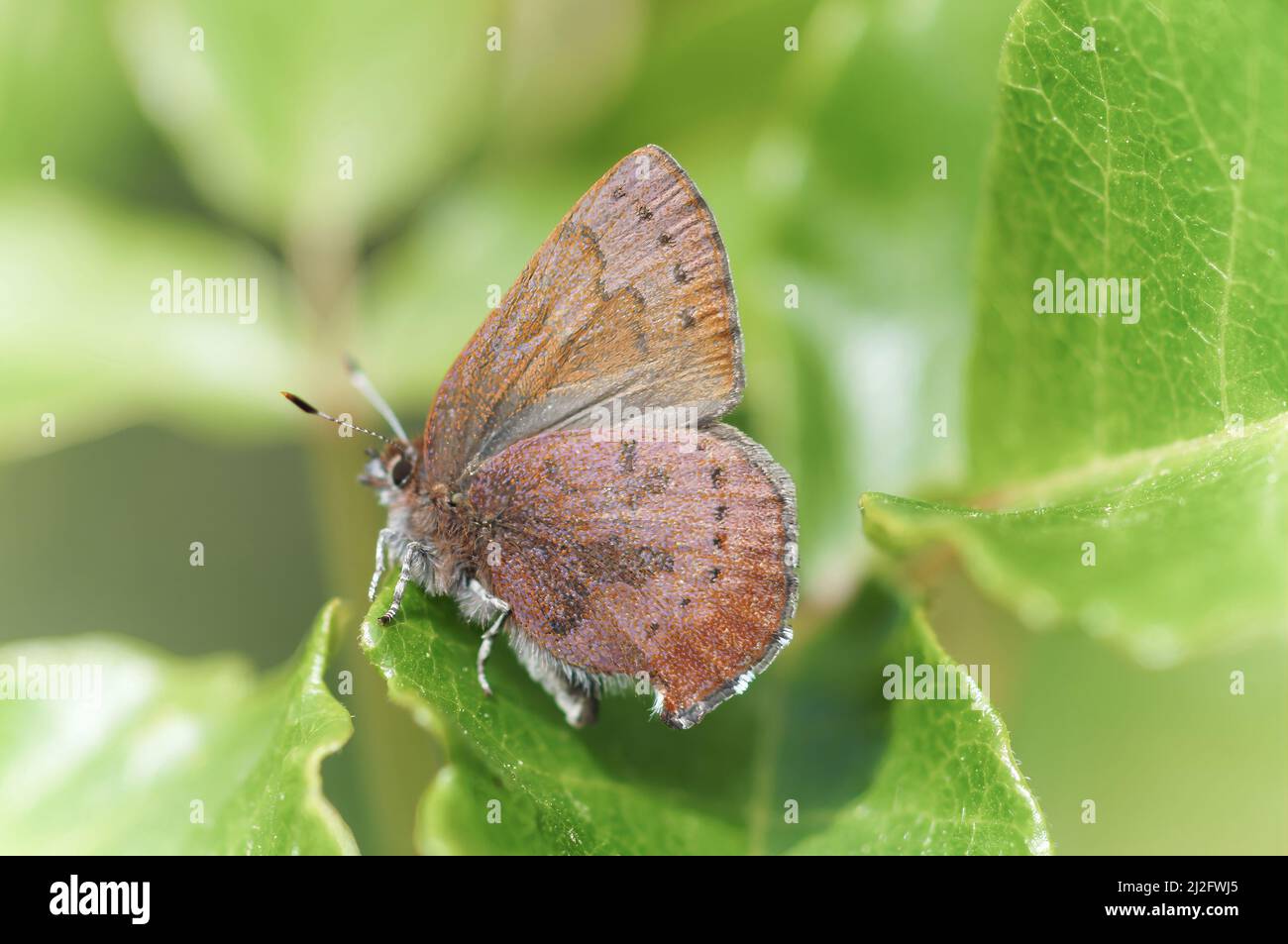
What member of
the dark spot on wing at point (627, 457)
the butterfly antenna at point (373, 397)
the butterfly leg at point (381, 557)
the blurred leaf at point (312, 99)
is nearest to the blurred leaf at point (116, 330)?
the blurred leaf at point (312, 99)

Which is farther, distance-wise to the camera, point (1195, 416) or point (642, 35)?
point (642, 35)

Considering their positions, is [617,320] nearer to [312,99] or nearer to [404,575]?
[404,575]

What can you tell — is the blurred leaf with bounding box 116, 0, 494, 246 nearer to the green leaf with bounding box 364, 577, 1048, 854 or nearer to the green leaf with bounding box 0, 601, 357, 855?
the green leaf with bounding box 0, 601, 357, 855

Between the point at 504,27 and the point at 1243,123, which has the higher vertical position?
the point at 504,27

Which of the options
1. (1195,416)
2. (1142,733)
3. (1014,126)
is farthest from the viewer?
(1142,733)

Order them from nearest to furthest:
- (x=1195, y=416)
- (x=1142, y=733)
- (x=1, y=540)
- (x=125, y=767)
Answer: (x=1195, y=416) < (x=125, y=767) < (x=1142, y=733) < (x=1, y=540)

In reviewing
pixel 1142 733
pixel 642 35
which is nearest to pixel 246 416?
pixel 642 35

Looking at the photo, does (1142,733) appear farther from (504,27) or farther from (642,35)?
(504,27)
